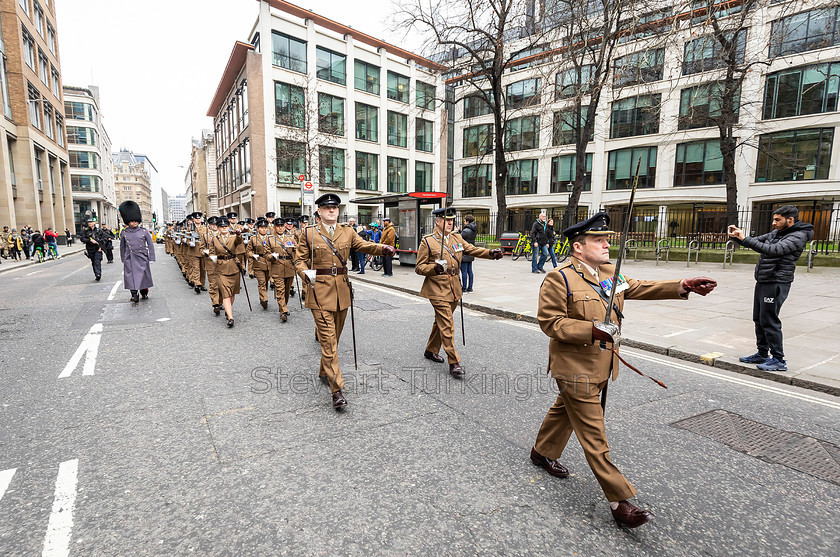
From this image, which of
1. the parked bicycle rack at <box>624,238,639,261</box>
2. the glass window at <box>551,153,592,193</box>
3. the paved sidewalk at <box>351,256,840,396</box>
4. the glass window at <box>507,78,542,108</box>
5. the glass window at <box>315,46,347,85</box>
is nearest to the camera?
the paved sidewalk at <box>351,256,840,396</box>

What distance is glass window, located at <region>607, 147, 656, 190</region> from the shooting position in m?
35.3

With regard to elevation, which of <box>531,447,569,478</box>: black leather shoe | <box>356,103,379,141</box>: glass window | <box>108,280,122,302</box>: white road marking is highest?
<box>356,103,379,141</box>: glass window

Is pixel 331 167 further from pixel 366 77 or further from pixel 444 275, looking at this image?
pixel 444 275

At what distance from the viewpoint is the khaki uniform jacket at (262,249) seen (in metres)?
9.28

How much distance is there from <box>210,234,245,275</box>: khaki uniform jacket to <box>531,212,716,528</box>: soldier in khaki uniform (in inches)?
256

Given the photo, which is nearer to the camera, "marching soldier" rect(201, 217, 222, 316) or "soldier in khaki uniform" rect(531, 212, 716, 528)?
"soldier in khaki uniform" rect(531, 212, 716, 528)

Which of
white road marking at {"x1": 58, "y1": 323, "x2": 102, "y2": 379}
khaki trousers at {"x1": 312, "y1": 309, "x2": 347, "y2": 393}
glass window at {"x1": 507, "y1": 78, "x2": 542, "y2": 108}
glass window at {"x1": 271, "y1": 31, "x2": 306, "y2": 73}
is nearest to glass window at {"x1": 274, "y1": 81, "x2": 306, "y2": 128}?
glass window at {"x1": 271, "y1": 31, "x2": 306, "y2": 73}

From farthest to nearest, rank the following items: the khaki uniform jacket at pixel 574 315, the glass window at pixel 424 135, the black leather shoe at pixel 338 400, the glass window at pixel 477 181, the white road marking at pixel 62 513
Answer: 1. the glass window at pixel 477 181
2. the glass window at pixel 424 135
3. the black leather shoe at pixel 338 400
4. the khaki uniform jacket at pixel 574 315
5. the white road marking at pixel 62 513

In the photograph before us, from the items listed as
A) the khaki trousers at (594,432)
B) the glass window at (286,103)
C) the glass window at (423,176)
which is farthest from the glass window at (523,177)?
the khaki trousers at (594,432)

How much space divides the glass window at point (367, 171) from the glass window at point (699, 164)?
25.4m

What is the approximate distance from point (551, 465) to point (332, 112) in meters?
39.6

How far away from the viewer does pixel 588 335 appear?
7.91ft

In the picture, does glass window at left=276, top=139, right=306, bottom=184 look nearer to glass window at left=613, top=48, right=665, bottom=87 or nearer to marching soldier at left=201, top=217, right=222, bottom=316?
glass window at left=613, top=48, right=665, bottom=87

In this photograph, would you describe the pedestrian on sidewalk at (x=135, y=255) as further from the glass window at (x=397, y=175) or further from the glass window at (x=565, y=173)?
the glass window at (x=565, y=173)
